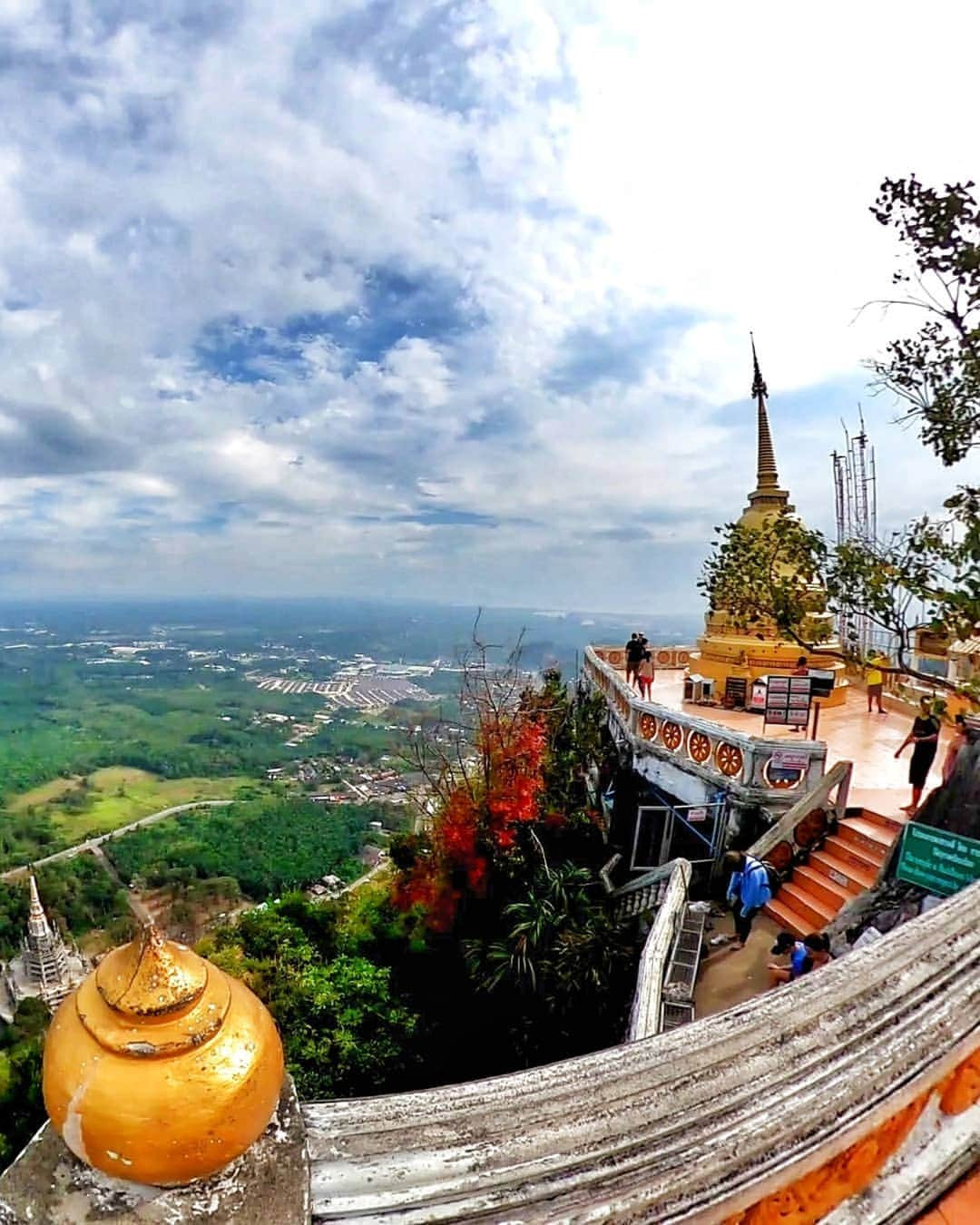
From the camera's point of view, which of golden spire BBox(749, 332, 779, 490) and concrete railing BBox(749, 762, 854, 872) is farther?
golden spire BBox(749, 332, 779, 490)

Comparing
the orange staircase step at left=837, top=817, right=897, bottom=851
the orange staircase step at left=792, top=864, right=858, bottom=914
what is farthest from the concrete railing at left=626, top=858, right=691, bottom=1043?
the orange staircase step at left=837, top=817, right=897, bottom=851

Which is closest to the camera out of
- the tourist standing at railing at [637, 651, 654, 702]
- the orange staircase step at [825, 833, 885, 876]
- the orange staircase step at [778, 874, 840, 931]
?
the orange staircase step at [778, 874, 840, 931]

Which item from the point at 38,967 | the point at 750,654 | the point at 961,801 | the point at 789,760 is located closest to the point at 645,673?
the point at 750,654

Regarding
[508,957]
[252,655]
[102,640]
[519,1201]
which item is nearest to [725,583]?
[508,957]

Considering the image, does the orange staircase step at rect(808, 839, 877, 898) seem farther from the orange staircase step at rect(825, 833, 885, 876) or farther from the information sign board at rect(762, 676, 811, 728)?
the information sign board at rect(762, 676, 811, 728)

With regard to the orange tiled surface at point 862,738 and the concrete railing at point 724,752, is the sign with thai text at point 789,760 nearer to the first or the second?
the concrete railing at point 724,752

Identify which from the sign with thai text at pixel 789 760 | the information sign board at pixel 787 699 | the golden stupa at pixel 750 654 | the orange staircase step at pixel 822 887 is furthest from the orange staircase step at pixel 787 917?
the golden stupa at pixel 750 654
